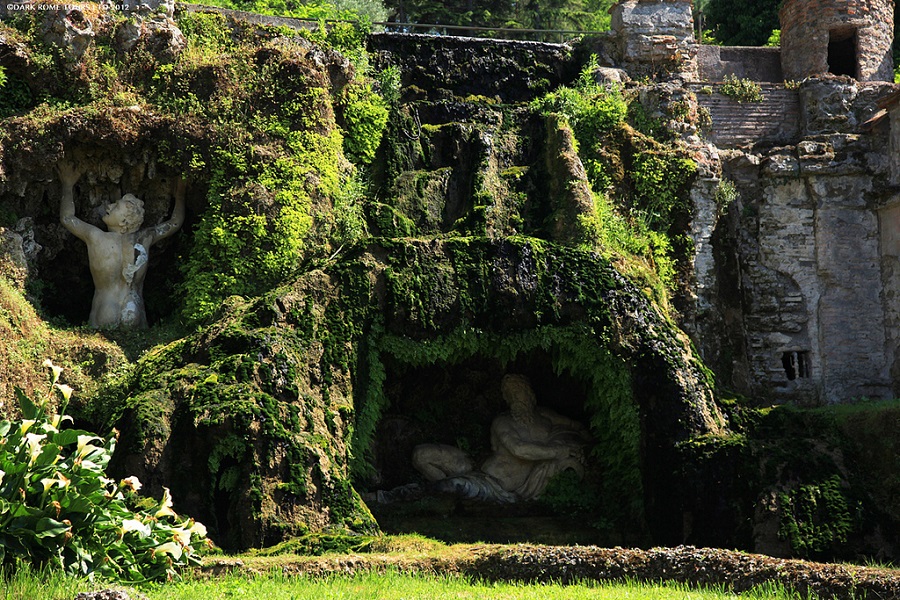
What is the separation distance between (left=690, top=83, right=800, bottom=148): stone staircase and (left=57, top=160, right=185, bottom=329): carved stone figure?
394 inches

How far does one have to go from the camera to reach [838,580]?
9.52m

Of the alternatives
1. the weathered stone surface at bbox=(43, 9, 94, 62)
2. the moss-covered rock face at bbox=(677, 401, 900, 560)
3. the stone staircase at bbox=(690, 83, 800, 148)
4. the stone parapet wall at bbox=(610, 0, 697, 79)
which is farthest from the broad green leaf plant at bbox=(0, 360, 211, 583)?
the stone parapet wall at bbox=(610, 0, 697, 79)

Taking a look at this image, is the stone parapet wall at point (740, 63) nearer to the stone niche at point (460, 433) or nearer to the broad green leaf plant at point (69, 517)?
the stone niche at point (460, 433)

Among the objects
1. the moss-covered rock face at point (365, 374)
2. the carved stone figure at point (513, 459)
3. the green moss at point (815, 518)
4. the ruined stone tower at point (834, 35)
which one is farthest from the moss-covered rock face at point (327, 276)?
the ruined stone tower at point (834, 35)

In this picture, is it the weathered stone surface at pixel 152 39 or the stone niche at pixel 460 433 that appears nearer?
the stone niche at pixel 460 433

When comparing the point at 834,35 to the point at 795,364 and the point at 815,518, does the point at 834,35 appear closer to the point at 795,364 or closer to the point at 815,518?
the point at 795,364

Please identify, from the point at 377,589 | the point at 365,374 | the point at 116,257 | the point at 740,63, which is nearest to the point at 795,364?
the point at 740,63

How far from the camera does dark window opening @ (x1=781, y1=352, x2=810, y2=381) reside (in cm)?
1894

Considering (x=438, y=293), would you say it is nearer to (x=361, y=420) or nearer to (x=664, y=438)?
(x=361, y=420)

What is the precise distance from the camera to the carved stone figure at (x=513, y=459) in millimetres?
14711

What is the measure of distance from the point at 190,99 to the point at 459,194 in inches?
160

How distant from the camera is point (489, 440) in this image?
15.3m

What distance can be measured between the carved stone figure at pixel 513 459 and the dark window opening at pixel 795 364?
214 inches

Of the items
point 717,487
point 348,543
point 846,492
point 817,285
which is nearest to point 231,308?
point 348,543
